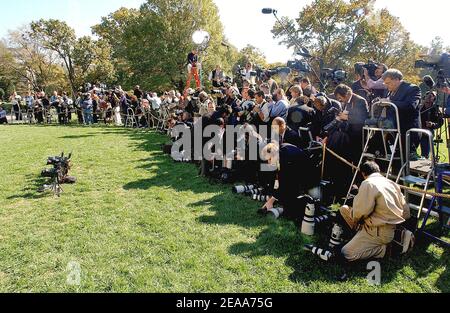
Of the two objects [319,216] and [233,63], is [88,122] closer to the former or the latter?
[319,216]

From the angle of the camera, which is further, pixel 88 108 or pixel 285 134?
pixel 88 108

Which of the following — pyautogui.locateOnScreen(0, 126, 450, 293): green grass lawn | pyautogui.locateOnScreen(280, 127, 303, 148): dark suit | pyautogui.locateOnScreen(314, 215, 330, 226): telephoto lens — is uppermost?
pyautogui.locateOnScreen(280, 127, 303, 148): dark suit

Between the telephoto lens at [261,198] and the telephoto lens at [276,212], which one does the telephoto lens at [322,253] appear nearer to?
the telephoto lens at [276,212]

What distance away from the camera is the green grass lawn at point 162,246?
3.89m

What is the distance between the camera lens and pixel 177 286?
383cm

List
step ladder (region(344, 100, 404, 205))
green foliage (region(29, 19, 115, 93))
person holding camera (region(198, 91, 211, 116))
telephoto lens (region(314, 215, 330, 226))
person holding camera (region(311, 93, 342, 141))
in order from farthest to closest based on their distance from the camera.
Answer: green foliage (region(29, 19, 115, 93)), person holding camera (region(198, 91, 211, 116)), person holding camera (region(311, 93, 342, 141)), telephoto lens (region(314, 215, 330, 226)), step ladder (region(344, 100, 404, 205))

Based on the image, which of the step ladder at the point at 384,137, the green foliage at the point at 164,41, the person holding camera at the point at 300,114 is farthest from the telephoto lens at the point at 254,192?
the green foliage at the point at 164,41

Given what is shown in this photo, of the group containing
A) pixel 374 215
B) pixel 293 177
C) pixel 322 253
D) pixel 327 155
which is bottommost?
pixel 322 253

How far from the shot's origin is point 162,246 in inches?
189

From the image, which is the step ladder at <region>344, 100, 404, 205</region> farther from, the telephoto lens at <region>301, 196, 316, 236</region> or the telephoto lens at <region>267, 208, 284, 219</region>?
the telephoto lens at <region>267, 208, 284, 219</region>

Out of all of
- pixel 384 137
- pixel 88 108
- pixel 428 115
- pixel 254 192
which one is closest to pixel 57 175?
pixel 254 192

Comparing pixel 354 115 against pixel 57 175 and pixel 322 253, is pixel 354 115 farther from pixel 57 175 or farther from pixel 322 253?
pixel 57 175

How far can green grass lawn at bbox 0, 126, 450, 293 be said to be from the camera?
389cm

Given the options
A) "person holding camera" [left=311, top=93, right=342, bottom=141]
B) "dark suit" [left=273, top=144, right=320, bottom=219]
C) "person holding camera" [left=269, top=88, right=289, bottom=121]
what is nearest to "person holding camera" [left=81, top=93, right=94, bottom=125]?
"person holding camera" [left=269, top=88, right=289, bottom=121]
